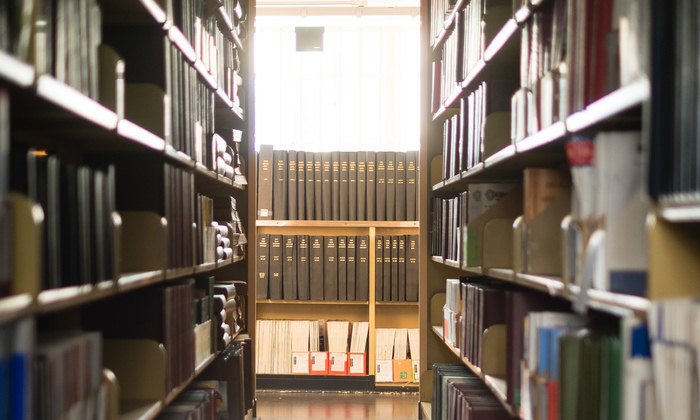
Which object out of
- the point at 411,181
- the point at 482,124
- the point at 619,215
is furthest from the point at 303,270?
the point at 619,215

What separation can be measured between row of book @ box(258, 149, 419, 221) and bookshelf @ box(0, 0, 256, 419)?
116 centimetres

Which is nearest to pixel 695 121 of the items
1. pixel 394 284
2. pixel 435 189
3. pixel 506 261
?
pixel 506 261

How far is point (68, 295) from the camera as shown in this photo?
41.6 inches

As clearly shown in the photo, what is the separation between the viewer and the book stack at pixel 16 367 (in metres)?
0.87

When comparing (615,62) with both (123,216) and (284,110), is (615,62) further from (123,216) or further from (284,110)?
(284,110)

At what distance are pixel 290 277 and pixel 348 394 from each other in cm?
83

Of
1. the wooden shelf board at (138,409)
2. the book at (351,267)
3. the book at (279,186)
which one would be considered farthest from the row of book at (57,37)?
the book at (351,267)

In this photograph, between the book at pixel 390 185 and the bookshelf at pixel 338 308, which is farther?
the bookshelf at pixel 338 308

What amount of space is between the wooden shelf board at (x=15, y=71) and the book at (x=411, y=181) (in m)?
3.28

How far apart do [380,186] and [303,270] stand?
73 centimetres

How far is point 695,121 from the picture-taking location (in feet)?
2.65

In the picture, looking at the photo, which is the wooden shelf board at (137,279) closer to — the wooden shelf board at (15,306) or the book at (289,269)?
the wooden shelf board at (15,306)

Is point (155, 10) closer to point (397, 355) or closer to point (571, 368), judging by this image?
point (571, 368)

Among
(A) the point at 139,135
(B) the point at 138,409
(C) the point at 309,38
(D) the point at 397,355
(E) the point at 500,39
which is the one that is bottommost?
(D) the point at 397,355
